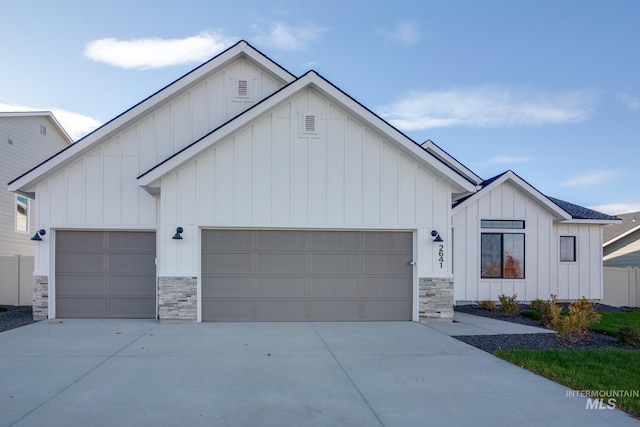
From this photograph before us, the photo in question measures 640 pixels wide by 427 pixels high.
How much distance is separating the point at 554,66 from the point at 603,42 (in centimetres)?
168

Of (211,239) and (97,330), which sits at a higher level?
(211,239)

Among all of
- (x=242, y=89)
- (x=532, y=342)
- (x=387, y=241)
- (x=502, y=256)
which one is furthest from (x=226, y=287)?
(x=502, y=256)

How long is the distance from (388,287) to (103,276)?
280 inches

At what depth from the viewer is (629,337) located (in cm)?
874

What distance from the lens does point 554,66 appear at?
15312mm

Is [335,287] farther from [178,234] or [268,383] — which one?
[268,383]

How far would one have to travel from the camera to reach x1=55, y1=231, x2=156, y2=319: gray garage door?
1126 cm

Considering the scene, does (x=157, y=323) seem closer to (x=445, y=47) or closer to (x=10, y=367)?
(x=10, y=367)

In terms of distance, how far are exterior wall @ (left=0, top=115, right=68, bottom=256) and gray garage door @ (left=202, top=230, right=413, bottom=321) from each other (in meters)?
9.27

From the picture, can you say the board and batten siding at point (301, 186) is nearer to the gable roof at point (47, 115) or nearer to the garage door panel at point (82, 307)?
the garage door panel at point (82, 307)

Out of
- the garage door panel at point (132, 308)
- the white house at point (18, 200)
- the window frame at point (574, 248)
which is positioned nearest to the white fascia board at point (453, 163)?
the window frame at point (574, 248)

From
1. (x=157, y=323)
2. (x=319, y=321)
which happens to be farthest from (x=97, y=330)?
(x=319, y=321)

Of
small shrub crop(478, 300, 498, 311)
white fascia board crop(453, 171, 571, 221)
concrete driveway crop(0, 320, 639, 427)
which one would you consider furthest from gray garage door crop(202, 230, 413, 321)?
white fascia board crop(453, 171, 571, 221)

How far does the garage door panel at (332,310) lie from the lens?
10891 millimetres
